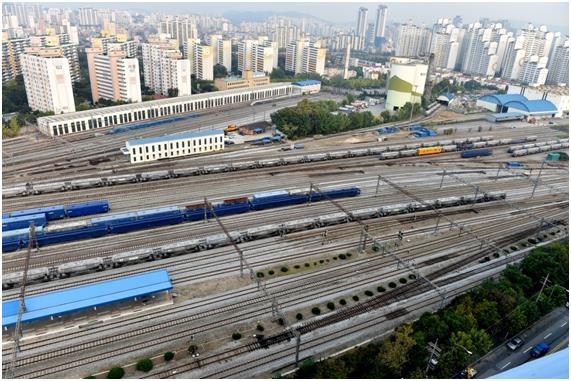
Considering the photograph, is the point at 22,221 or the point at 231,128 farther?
the point at 231,128

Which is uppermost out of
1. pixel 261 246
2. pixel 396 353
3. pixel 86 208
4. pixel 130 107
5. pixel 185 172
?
pixel 396 353

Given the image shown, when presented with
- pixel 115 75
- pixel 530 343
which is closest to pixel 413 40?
pixel 115 75

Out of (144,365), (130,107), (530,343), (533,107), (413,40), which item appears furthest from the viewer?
(413,40)

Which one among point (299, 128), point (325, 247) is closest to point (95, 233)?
point (325, 247)

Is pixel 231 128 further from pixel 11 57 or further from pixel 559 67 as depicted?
pixel 559 67

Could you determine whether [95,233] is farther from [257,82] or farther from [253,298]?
[257,82]

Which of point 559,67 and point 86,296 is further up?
point 559,67

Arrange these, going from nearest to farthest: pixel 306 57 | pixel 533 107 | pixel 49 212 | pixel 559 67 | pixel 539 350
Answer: pixel 539 350 < pixel 49 212 < pixel 533 107 < pixel 306 57 < pixel 559 67
